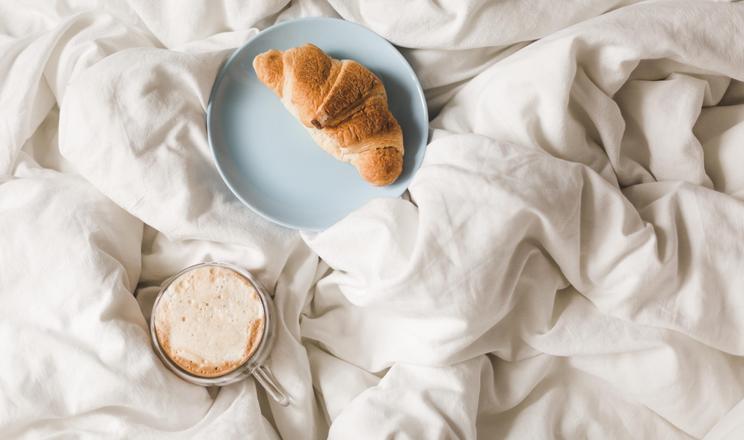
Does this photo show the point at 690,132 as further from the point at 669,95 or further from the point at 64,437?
the point at 64,437

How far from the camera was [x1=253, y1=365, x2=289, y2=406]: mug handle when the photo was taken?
0.87 m

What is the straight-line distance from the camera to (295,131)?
957 millimetres

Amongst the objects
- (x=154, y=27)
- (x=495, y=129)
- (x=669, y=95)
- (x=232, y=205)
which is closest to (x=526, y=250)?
(x=495, y=129)

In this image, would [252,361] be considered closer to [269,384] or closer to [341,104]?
[269,384]

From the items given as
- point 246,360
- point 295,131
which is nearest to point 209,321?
point 246,360

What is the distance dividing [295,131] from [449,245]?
0.94 feet

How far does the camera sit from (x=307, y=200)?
0.95 m

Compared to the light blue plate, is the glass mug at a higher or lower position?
lower

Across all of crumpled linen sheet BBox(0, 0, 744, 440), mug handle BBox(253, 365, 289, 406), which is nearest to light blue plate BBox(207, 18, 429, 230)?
crumpled linen sheet BBox(0, 0, 744, 440)

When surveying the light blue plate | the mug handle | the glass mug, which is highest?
the light blue plate

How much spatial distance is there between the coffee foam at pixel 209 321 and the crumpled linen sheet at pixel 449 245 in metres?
0.03

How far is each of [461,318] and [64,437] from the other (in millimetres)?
510

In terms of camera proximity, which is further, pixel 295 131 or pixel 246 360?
pixel 295 131

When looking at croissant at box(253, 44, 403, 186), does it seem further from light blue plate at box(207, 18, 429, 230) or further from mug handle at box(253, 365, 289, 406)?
mug handle at box(253, 365, 289, 406)
